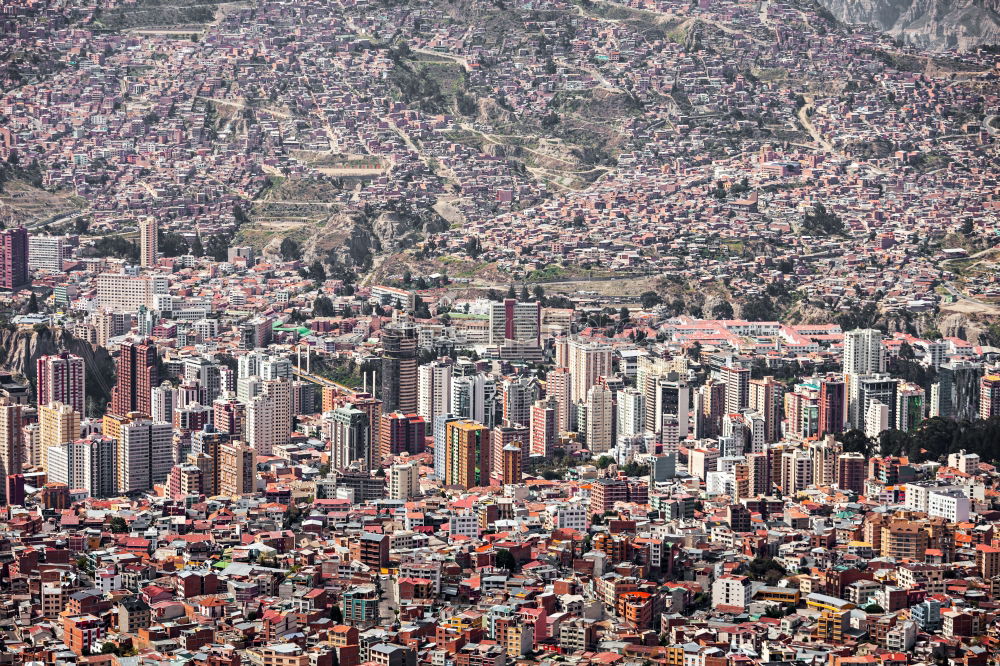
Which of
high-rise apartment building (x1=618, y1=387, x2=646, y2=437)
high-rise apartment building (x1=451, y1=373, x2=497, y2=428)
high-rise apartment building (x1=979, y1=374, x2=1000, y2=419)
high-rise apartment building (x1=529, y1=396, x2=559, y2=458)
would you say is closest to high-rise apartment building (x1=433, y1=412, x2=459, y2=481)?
high-rise apartment building (x1=529, y1=396, x2=559, y2=458)

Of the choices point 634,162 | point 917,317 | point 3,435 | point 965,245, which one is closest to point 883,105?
point 634,162

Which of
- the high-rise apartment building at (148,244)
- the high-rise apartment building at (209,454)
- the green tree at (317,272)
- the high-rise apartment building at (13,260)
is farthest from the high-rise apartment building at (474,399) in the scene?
the high-rise apartment building at (148,244)

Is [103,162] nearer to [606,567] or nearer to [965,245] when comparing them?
[965,245]

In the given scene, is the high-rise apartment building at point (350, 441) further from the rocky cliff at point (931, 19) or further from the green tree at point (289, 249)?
the rocky cliff at point (931, 19)

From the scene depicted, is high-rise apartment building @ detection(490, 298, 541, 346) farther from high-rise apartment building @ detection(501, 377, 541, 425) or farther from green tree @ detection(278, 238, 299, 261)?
green tree @ detection(278, 238, 299, 261)

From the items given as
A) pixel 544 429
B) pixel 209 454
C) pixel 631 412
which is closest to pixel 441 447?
pixel 544 429

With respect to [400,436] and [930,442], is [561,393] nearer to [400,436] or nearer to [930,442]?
[400,436]

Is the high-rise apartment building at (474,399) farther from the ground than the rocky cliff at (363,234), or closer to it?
closer to it
